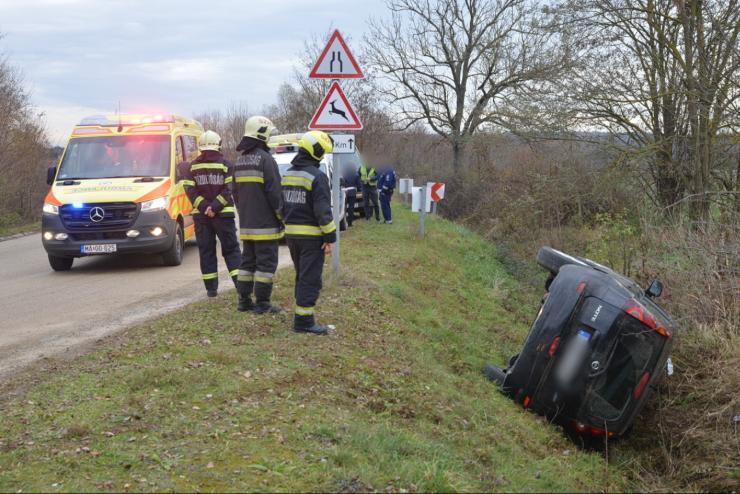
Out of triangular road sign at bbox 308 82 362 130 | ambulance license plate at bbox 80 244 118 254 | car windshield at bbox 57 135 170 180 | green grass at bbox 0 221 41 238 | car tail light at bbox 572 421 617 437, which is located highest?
triangular road sign at bbox 308 82 362 130

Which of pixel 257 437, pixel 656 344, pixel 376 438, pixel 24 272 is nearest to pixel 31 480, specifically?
pixel 257 437

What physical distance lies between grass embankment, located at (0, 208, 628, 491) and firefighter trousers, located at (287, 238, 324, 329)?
0.32 meters

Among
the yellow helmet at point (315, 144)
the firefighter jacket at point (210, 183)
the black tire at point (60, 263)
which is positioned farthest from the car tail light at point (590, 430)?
the black tire at point (60, 263)

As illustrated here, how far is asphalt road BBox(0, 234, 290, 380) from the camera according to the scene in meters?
7.29

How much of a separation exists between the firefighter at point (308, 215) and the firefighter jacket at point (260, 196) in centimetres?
41

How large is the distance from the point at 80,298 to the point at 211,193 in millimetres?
2808

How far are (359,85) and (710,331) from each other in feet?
88.0

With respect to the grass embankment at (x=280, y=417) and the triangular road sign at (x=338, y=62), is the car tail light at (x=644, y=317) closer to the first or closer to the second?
the grass embankment at (x=280, y=417)

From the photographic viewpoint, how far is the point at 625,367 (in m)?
6.09

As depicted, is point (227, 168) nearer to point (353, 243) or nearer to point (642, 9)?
point (353, 243)

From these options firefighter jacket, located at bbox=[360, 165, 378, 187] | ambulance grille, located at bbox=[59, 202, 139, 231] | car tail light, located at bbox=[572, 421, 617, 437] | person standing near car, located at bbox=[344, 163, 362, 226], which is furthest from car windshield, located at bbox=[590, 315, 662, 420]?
firefighter jacket, located at bbox=[360, 165, 378, 187]

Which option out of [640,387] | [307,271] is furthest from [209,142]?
[640,387]

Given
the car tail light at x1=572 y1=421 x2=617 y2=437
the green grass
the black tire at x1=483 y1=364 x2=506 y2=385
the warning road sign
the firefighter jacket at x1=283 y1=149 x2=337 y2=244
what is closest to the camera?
the car tail light at x1=572 y1=421 x2=617 y2=437

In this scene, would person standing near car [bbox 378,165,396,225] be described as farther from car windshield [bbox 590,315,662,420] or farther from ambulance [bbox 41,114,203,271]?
car windshield [bbox 590,315,662,420]
